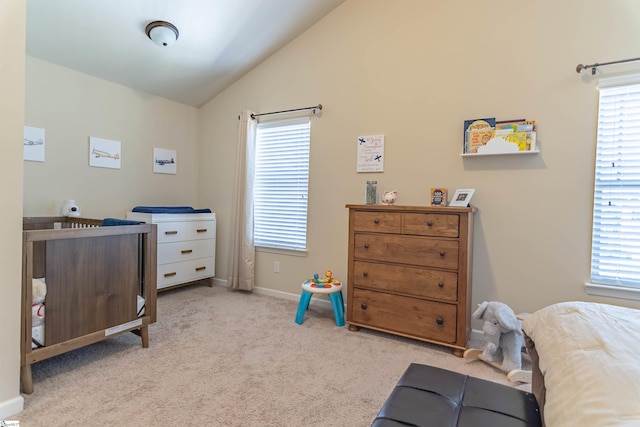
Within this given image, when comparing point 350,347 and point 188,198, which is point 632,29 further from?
point 188,198

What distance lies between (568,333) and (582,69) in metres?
2.05

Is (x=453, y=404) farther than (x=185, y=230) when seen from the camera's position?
No

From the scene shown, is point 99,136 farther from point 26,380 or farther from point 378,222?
point 378,222

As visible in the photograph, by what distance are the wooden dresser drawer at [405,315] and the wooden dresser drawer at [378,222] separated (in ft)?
1.66

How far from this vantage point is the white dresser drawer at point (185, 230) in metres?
3.46

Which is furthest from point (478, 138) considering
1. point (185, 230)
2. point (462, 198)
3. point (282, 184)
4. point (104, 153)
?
point (104, 153)

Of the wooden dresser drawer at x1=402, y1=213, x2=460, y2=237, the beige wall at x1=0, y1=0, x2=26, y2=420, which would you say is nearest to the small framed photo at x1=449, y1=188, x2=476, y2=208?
the wooden dresser drawer at x1=402, y1=213, x2=460, y2=237

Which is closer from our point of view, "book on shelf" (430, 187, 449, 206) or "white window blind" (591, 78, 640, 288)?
"white window blind" (591, 78, 640, 288)

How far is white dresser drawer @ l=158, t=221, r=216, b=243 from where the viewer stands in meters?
3.46

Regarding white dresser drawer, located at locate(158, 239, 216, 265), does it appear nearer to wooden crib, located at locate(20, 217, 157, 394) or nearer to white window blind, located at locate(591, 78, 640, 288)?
wooden crib, located at locate(20, 217, 157, 394)

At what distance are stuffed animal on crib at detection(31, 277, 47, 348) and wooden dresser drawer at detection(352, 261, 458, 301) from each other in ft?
6.66

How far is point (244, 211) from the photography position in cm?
372

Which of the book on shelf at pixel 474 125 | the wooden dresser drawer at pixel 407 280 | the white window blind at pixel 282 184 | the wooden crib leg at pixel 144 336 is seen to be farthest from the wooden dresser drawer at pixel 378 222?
the wooden crib leg at pixel 144 336

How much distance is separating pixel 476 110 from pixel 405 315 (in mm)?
1693
